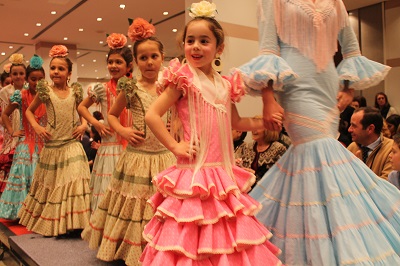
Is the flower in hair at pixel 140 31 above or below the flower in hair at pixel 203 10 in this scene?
above

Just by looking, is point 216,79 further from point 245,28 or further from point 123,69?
point 245,28

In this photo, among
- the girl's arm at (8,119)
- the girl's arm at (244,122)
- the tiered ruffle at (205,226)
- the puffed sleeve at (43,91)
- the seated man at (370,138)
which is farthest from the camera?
the girl's arm at (8,119)

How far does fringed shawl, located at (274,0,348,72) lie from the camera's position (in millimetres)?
2033

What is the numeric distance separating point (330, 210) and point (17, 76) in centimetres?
435

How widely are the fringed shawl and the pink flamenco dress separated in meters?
0.31

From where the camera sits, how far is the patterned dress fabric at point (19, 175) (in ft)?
14.7

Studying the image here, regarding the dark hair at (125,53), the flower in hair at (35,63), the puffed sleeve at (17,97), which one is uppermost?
the flower in hair at (35,63)

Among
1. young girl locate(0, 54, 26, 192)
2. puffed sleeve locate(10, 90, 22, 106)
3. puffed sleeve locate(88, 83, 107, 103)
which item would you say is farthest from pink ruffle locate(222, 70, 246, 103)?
young girl locate(0, 54, 26, 192)

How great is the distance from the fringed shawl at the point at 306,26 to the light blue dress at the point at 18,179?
330 cm

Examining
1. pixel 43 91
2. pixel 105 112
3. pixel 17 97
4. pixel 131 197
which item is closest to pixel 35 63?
Answer: pixel 17 97

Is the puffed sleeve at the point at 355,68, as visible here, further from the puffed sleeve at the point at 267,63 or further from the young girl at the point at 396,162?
the young girl at the point at 396,162

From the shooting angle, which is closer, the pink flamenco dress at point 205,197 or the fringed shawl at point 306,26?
the pink flamenco dress at point 205,197

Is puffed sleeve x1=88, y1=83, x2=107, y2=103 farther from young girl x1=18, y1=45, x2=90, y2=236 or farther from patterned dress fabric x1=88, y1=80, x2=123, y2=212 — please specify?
young girl x1=18, y1=45, x2=90, y2=236

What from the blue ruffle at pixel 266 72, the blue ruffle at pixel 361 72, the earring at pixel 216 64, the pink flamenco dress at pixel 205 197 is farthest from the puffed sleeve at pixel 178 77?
the blue ruffle at pixel 361 72
